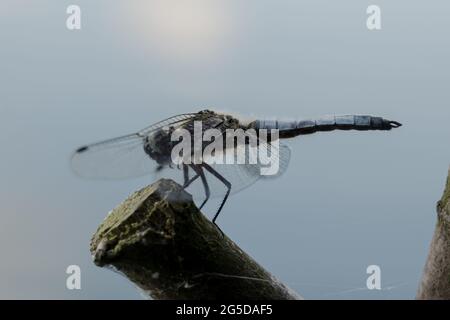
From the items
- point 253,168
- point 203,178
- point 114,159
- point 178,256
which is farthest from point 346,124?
point 178,256

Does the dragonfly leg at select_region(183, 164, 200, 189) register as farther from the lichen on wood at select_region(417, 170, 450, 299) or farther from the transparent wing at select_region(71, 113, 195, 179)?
the lichen on wood at select_region(417, 170, 450, 299)

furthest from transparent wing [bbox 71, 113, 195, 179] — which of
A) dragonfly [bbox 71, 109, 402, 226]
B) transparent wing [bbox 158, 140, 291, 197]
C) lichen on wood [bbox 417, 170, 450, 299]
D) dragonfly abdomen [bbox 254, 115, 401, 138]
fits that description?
lichen on wood [bbox 417, 170, 450, 299]

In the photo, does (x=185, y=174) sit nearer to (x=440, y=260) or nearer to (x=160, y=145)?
(x=160, y=145)

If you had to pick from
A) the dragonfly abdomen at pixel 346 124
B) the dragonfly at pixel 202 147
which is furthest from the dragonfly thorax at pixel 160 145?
the dragonfly abdomen at pixel 346 124

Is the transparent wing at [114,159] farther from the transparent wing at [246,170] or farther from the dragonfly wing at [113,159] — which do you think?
the transparent wing at [246,170]

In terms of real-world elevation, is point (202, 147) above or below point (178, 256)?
above
